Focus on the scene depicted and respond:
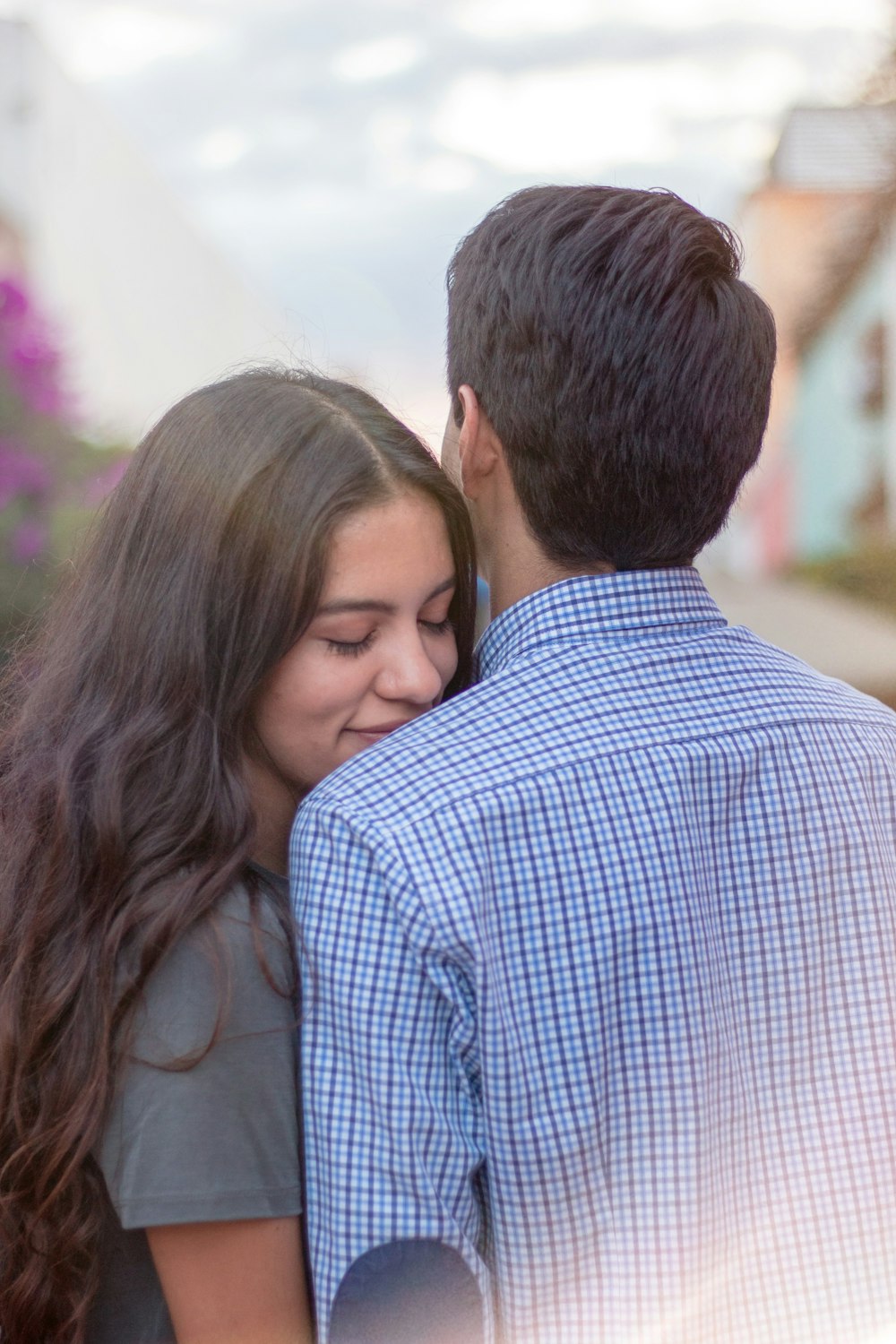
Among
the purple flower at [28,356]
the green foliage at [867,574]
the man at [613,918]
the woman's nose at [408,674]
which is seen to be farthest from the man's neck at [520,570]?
the green foliage at [867,574]

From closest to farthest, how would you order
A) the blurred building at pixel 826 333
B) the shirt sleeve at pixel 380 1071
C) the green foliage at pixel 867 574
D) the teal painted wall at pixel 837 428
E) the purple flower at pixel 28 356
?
the shirt sleeve at pixel 380 1071, the blurred building at pixel 826 333, the purple flower at pixel 28 356, the green foliage at pixel 867 574, the teal painted wall at pixel 837 428

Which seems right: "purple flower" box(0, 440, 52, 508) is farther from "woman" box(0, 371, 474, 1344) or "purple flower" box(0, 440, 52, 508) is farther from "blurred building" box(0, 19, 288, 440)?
"blurred building" box(0, 19, 288, 440)

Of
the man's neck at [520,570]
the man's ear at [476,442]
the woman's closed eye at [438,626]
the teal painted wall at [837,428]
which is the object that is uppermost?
the man's ear at [476,442]

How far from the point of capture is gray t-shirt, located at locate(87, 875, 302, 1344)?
1306mm

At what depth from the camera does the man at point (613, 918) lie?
1.25 m

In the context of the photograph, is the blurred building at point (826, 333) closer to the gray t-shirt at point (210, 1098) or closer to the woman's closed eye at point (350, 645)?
the woman's closed eye at point (350, 645)

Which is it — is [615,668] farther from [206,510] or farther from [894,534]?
[894,534]

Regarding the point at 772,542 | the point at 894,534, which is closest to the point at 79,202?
the point at 894,534

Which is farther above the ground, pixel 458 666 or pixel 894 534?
pixel 458 666

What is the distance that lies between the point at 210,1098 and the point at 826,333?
22.1 meters

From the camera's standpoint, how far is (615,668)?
1362mm

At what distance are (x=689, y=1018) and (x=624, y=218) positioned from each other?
818mm

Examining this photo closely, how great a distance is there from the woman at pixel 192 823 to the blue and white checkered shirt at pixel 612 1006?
10cm

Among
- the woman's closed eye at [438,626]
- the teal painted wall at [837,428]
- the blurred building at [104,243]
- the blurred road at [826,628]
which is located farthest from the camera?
the teal painted wall at [837,428]
